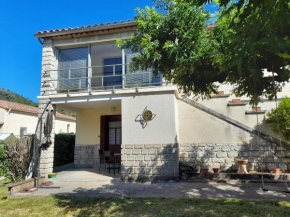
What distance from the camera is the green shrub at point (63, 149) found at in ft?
48.6

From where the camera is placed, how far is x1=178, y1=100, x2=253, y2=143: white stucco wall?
987 cm

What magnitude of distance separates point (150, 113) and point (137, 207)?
4298 mm

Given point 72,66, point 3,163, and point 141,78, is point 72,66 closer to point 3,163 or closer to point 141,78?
point 141,78

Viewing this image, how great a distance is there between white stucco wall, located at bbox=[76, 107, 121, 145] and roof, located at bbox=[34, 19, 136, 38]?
473cm

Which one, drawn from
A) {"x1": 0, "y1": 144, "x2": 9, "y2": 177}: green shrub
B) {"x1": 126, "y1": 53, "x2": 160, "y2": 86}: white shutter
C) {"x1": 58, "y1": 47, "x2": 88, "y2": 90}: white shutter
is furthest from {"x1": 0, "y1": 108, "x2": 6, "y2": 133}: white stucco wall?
{"x1": 126, "y1": 53, "x2": 160, "y2": 86}: white shutter

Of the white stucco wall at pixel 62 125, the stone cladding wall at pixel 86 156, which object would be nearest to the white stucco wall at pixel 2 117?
the white stucco wall at pixel 62 125

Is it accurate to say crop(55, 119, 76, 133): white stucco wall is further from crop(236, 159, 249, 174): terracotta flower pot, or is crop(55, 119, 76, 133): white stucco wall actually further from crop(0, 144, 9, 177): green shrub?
crop(236, 159, 249, 174): terracotta flower pot

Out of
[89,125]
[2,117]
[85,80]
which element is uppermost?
[85,80]

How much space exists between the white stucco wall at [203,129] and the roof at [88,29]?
4567mm

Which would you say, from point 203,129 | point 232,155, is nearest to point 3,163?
point 203,129

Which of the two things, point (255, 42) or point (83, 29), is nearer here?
point (255, 42)

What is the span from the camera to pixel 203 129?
33.8 ft

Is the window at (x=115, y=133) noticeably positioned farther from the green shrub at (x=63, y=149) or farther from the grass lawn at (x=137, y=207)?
the grass lawn at (x=137, y=207)

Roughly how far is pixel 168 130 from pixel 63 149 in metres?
9.62
